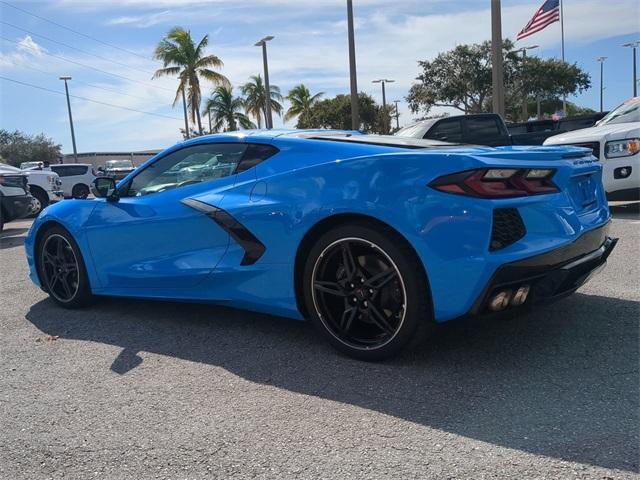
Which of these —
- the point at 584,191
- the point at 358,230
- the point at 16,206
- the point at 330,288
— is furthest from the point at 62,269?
the point at 16,206

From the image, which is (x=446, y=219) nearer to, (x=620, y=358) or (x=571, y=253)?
(x=571, y=253)

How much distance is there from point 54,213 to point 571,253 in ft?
13.1

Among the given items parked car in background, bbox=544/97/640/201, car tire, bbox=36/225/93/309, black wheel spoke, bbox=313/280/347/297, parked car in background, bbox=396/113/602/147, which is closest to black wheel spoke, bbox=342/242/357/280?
A: black wheel spoke, bbox=313/280/347/297

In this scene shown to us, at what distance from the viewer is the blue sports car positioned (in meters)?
2.84

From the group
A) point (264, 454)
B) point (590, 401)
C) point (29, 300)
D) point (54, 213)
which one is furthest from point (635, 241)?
point (29, 300)

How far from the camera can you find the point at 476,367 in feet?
10.3

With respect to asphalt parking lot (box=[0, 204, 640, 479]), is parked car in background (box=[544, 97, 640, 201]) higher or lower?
higher

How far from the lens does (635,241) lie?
20.4ft

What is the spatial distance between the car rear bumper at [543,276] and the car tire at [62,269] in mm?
3276

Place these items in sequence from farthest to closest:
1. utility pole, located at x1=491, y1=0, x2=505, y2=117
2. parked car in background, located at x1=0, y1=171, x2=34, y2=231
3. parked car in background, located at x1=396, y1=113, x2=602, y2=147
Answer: utility pole, located at x1=491, y1=0, x2=505, y2=117 → parked car in background, located at x1=396, y1=113, x2=602, y2=147 → parked car in background, located at x1=0, y1=171, x2=34, y2=231

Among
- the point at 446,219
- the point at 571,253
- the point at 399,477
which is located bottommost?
the point at 399,477

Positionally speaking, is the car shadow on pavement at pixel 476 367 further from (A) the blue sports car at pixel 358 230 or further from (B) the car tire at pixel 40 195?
(B) the car tire at pixel 40 195

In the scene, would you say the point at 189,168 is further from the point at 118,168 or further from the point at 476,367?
the point at 118,168

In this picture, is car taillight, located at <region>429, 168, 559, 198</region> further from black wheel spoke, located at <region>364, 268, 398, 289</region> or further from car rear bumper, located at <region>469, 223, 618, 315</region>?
black wheel spoke, located at <region>364, 268, 398, 289</region>
